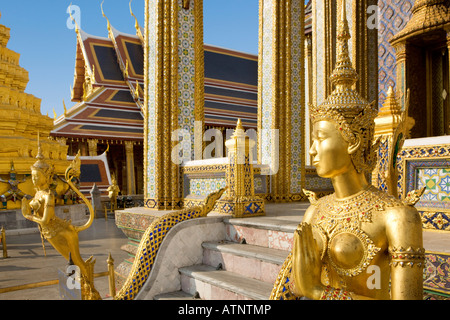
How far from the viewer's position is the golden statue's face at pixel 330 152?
1559 millimetres

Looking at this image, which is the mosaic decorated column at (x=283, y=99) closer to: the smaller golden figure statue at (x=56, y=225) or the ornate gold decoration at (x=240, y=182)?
the ornate gold decoration at (x=240, y=182)

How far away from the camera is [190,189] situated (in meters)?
5.51

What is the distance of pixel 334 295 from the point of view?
4.85 ft

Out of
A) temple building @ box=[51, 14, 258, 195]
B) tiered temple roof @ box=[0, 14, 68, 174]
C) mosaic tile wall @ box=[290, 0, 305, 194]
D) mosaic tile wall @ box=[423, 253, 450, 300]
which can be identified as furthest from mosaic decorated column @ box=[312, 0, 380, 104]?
temple building @ box=[51, 14, 258, 195]

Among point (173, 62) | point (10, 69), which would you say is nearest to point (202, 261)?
point (173, 62)

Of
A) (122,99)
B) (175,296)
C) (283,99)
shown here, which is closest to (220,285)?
(175,296)

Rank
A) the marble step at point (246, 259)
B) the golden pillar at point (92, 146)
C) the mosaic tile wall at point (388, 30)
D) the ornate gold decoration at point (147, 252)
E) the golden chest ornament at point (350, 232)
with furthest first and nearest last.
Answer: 1. the golden pillar at point (92, 146)
2. the mosaic tile wall at point (388, 30)
3. the ornate gold decoration at point (147, 252)
4. the marble step at point (246, 259)
5. the golden chest ornament at point (350, 232)

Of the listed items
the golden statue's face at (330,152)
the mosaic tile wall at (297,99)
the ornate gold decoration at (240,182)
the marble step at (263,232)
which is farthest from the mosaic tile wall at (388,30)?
the golden statue's face at (330,152)

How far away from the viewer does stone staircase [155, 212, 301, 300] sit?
281cm

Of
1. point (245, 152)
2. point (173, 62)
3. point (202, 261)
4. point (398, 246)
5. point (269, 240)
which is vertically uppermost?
point (173, 62)

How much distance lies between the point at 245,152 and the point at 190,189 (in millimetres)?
1445

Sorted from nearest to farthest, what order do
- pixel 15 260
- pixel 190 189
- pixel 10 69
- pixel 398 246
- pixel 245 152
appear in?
pixel 398 246
pixel 245 152
pixel 190 189
pixel 15 260
pixel 10 69

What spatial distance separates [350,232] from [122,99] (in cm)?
1832
